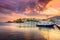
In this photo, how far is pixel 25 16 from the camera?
9219 mm

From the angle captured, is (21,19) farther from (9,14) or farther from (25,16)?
(9,14)

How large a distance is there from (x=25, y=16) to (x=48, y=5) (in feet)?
5.27

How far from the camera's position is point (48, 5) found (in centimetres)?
898

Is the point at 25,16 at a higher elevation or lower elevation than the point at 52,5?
lower

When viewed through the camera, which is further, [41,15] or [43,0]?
[41,15]

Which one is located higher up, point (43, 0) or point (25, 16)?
point (43, 0)

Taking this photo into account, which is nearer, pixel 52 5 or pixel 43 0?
pixel 43 0

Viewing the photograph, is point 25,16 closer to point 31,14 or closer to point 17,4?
point 31,14

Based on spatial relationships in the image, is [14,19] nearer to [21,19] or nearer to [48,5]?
[21,19]

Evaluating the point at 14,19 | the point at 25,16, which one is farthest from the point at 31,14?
the point at 14,19

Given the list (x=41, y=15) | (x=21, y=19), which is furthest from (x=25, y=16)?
(x=41, y=15)

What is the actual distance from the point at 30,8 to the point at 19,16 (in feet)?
2.86

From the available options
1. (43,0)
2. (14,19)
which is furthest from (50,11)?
(14,19)

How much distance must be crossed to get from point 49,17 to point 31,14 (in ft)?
3.74
